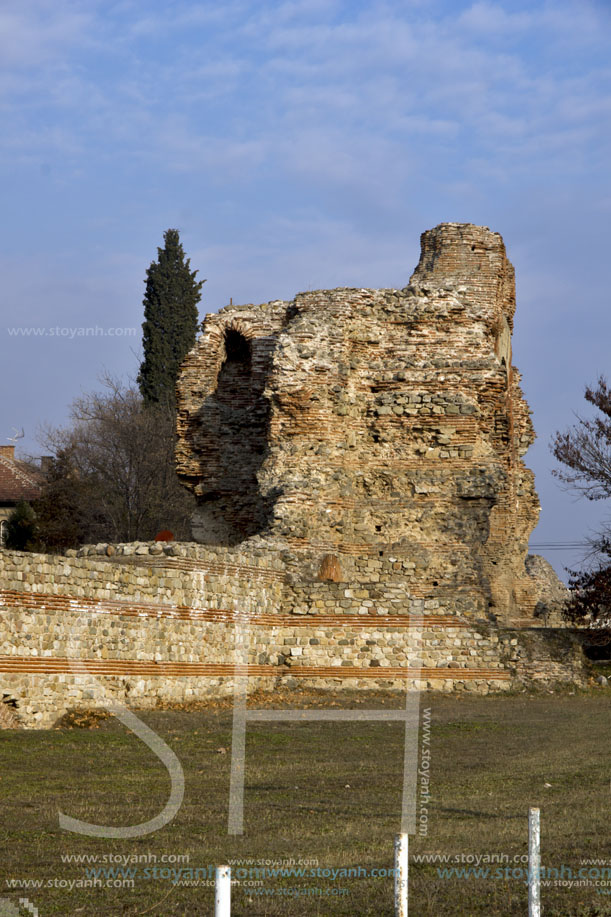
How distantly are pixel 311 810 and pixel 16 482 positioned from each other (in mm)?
37831

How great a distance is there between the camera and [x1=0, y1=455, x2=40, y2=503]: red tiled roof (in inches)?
1724

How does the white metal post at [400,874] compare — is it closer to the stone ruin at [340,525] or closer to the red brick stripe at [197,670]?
the red brick stripe at [197,670]

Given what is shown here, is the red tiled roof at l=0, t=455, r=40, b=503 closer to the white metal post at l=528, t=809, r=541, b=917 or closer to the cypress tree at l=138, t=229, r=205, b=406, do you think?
the cypress tree at l=138, t=229, r=205, b=406

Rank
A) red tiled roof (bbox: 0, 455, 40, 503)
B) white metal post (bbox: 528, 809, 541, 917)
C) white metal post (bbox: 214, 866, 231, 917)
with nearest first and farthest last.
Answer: white metal post (bbox: 214, 866, 231, 917), white metal post (bbox: 528, 809, 541, 917), red tiled roof (bbox: 0, 455, 40, 503)

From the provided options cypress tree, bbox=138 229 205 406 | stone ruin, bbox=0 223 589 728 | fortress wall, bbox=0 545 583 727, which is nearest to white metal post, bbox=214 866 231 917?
fortress wall, bbox=0 545 583 727

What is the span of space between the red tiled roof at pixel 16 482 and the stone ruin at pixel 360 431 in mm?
20628

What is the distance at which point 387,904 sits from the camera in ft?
19.4

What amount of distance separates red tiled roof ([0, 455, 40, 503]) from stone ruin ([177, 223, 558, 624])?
67.7 ft

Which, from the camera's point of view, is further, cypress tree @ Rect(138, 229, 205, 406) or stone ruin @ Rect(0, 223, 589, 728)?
cypress tree @ Rect(138, 229, 205, 406)

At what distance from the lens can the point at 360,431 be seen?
861 inches

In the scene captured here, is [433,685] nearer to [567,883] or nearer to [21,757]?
[21,757]

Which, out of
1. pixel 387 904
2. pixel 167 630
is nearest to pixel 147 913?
pixel 387 904

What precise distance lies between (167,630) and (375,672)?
13.0 feet

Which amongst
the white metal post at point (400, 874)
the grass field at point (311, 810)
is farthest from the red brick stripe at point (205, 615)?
the white metal post at point (400, 874)
